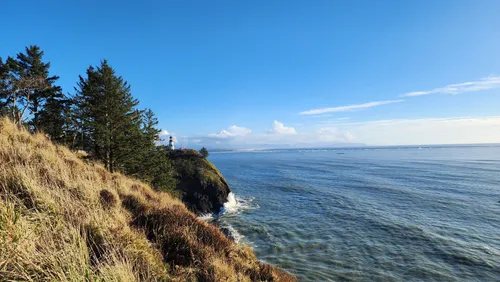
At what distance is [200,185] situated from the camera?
38.4 metres

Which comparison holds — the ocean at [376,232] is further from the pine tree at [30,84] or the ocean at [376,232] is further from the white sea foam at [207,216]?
the pine tree at [30,84]

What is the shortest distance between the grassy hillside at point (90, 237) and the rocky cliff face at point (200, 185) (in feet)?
84.4

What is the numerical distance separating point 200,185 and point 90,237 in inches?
1330

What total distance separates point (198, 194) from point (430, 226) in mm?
29703

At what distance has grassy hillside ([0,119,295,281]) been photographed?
3676 millimetres

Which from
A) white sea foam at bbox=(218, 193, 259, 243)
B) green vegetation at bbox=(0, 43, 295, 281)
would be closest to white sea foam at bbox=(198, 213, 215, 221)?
white sea foam at bbox=(218, 193, 259, 243)

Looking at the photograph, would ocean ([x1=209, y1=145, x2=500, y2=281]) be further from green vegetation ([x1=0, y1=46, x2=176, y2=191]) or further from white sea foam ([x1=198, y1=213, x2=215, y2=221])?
green vegetation ([x1=0, y1=46, x2=176, y2=191])

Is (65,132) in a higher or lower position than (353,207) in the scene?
higher


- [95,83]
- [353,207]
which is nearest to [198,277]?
[95,83]

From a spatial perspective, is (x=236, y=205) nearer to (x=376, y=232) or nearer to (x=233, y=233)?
(x=233, y=233)

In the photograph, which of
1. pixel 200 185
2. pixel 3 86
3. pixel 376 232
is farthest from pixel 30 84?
pixel 376 232

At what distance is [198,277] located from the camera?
19.8ft

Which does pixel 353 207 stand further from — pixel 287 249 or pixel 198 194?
pixel 198 194

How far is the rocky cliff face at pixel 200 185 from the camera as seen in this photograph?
35250 millimetres
